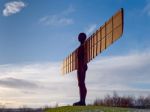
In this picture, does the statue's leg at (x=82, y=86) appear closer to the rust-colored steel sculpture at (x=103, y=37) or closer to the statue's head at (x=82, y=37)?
the rust-colored steel sculpture at (x=103, y=37)

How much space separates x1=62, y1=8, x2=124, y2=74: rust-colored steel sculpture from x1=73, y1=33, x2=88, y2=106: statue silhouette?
267 millimetres

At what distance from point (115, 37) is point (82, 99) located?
4.27m

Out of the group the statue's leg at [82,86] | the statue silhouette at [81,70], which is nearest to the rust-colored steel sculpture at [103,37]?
the statue silhouette at [81,70]

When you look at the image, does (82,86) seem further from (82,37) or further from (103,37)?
(103,37)

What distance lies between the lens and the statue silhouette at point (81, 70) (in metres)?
21.7

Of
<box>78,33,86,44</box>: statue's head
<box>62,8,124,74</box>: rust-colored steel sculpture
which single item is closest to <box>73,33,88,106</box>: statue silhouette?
<box>78,33,86,44</box>: statue's head

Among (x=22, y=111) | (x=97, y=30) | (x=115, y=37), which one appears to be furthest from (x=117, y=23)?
(x=22, y=111)

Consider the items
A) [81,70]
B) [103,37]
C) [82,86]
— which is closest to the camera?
[103,37]

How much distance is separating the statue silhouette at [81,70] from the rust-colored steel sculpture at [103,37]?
0.87 ft

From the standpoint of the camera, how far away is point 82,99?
71.2 ft

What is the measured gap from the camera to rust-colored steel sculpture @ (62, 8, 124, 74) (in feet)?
61.3

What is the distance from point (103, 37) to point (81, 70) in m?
2.42

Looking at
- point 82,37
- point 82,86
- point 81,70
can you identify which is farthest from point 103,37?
point 82,86

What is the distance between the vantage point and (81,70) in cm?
2205
